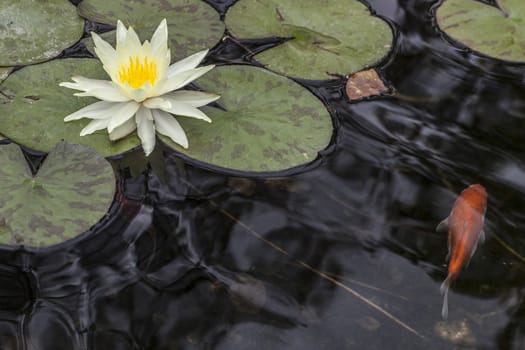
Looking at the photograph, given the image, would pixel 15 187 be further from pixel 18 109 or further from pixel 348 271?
pixel 348 271

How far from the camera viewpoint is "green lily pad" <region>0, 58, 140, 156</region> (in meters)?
2.47

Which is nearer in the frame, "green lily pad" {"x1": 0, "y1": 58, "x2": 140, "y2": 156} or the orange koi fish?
the orange koi fish

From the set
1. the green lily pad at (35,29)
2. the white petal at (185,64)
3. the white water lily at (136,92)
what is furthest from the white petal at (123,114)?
the green lily pad at (35,29)

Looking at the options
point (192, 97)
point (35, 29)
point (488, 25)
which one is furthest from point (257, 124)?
point (488, 25)

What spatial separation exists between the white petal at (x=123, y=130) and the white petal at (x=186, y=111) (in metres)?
0.14

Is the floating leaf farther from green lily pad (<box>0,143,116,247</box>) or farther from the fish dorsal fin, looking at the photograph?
green lily pad (<box>0,143,116,247</box>)

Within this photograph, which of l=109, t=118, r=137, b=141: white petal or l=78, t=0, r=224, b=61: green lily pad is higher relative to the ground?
l=78, t=0, r=224, b=61: green lily pad

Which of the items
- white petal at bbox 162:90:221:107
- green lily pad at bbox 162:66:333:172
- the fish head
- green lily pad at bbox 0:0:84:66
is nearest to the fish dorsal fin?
the fish head

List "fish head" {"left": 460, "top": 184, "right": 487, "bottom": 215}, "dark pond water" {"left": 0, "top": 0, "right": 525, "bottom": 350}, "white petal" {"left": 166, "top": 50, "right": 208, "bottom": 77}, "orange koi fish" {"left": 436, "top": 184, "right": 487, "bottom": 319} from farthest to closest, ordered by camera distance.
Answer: "white petal" {"left": 166, "top": 50, "right": 208, "bottom": 77} → "fish head" {"left": 460, "top": 184, "right": 487, "bottom": 215} → "orange koi fish" {"left": 436, "top": 184, "right": 487, "bottom": 319} → "dark pond water" {"left": 0, "top": 0, "right": 525, "bottom": 350}

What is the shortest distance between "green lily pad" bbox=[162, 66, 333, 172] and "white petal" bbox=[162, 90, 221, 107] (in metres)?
0.10

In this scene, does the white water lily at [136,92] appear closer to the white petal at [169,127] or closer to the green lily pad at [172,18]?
the white petal at [169,127]

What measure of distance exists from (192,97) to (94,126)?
1.36 ft

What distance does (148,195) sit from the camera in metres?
2.42

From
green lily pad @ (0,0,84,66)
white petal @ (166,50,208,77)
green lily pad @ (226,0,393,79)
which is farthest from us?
green lily pad @ (226,0,393,79)
